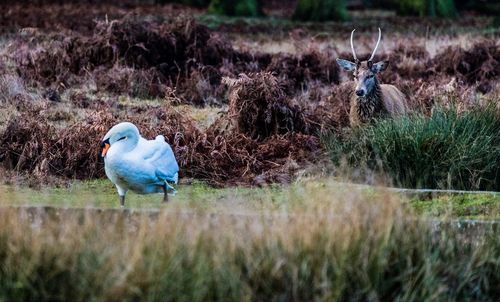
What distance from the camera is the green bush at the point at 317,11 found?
33156 mm

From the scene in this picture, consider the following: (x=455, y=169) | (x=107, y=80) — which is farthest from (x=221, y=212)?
(x=107, y=80)

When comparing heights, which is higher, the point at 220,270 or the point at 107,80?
the point at 220,270

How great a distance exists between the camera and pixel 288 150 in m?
12.8

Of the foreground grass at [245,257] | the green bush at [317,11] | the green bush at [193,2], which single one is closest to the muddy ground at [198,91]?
the foreground grass at [245,257]

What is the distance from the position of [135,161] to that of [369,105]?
3890mm

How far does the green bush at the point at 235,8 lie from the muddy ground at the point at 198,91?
1006 centimetres

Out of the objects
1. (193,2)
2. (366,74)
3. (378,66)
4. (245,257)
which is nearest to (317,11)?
(193,2)

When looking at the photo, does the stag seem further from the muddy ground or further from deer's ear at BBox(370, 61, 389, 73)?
the muddy ground

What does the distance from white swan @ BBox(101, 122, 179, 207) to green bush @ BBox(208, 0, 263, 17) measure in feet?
81.0

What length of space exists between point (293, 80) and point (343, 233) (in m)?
9.69

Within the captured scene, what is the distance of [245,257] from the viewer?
7.52 m

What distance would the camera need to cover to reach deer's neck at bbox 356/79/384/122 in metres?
12.9

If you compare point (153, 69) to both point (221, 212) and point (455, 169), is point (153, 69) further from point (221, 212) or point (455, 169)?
point (221, 212)

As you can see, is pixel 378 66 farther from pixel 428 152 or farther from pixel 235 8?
pixel 235 8
